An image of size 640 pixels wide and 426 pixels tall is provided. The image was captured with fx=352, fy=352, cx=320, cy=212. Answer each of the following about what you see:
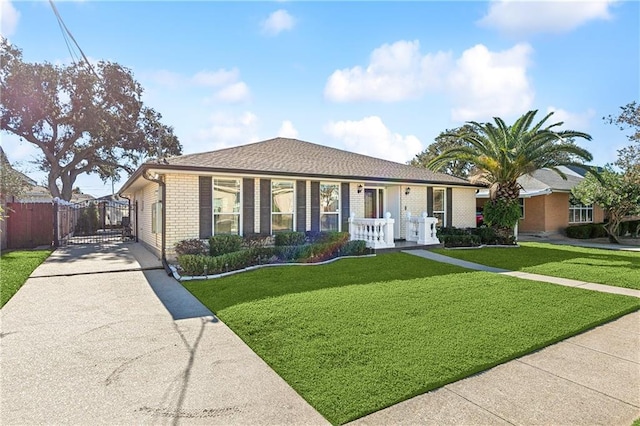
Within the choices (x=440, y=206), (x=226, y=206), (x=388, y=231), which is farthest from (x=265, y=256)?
(x=440, y=206)

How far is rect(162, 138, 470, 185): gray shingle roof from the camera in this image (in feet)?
37.6

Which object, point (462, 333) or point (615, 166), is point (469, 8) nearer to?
point (462, 333)

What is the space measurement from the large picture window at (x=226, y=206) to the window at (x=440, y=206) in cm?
907

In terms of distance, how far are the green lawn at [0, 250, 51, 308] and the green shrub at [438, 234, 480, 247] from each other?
527 inches

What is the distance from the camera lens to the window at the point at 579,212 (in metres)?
23.3

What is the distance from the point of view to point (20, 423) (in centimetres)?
300

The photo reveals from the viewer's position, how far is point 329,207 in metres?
13.5

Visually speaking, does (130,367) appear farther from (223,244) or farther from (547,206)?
(547,206)

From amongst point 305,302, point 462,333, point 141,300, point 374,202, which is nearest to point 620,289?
point 462,333

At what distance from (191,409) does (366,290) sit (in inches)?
181

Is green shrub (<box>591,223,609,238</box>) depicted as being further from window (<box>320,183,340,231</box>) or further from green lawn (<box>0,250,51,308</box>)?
green lawn (<box>0,250,51,308</box>)

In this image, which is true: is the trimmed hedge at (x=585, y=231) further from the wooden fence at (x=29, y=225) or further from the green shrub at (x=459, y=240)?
the wooden fence at (x=29, y=225)

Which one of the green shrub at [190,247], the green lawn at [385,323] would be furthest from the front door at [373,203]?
the green shrub at [190,247]

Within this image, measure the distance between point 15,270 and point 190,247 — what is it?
4525mm
